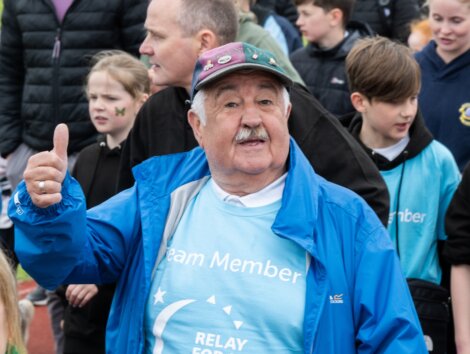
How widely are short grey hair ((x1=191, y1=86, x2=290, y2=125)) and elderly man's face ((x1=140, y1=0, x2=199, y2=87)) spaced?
890 mm

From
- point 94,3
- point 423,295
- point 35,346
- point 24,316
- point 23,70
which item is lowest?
point 35,346

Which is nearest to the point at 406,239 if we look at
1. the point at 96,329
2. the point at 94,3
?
the point at 96,329

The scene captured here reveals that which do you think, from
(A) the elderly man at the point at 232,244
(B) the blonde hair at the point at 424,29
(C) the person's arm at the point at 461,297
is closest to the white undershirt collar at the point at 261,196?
A: (A) the elderly man at the point at 232,244

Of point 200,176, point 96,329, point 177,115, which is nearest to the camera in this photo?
point 200,176

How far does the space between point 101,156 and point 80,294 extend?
874 mm

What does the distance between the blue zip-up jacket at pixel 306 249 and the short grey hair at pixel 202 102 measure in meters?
0.16

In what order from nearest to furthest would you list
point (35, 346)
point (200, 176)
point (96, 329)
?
1. point (200, 176)
2. point (96, 329)
3. point (35, 346)

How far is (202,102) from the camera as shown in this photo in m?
3.51

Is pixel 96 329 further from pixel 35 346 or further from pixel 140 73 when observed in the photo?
pixel 35 346

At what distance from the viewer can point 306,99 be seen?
409cm

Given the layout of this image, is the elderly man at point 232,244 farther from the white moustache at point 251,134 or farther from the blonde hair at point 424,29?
the blonde hair at point 424,29

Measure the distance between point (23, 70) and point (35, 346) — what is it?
83.4 inches

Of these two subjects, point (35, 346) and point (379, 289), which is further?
point (35, 346)

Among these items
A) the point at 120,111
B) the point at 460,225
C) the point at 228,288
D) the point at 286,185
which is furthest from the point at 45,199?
the point at 120,111
